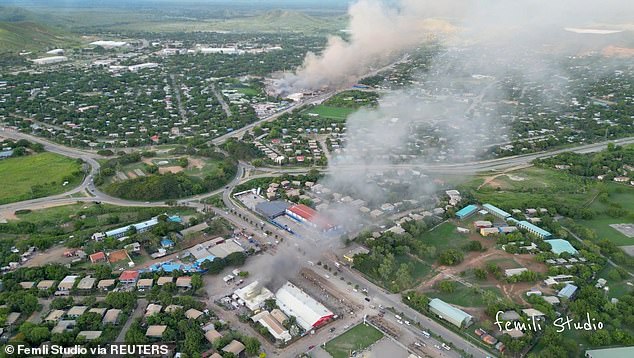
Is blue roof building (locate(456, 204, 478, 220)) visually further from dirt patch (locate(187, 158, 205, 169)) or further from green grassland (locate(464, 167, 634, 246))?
dirt patch (locate(187, 158, 205, 169))

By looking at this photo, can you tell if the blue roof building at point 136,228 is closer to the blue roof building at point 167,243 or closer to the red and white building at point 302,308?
the blue roof building at point 167,243

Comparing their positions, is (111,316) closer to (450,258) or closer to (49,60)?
(450,258)

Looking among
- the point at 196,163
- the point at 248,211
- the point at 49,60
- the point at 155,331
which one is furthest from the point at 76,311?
the point at 49,60

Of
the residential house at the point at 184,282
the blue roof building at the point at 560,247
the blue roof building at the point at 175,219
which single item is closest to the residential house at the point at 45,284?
the residential house at the point at 184,282

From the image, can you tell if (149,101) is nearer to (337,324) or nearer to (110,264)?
(110,264)

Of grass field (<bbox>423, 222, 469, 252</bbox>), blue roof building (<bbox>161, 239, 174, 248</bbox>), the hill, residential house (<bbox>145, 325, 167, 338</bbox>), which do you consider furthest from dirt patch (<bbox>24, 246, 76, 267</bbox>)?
the hill

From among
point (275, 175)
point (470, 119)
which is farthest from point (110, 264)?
point (470, 119)
